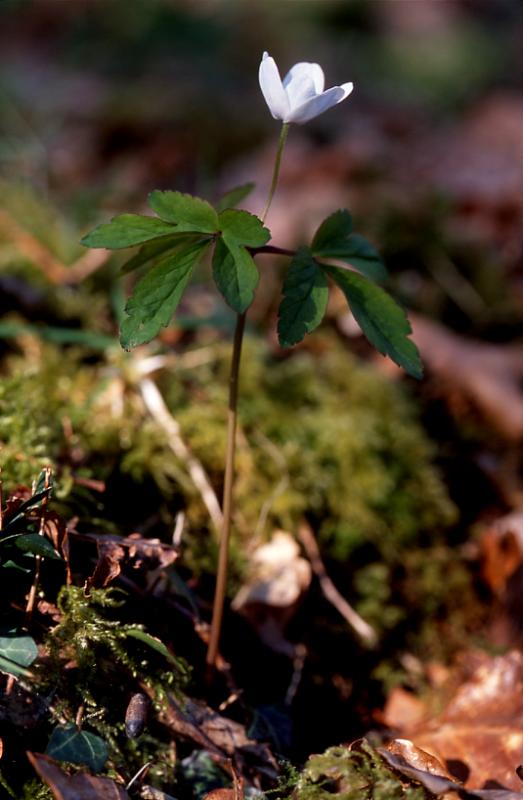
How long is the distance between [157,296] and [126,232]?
0.15 meters

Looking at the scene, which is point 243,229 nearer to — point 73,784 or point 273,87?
point 273,87

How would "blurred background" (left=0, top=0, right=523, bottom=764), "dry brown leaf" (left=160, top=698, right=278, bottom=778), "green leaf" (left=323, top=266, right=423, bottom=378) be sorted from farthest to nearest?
"blurred background" (left=0, top=0, right=523, bottom=764), "dry brown leaf" (left=160, top=698, right=278, bottom=778), "green leaf" (left=323, top=266, right=423, bottom=378)

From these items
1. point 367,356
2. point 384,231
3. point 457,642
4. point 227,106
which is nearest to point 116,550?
point 457,642

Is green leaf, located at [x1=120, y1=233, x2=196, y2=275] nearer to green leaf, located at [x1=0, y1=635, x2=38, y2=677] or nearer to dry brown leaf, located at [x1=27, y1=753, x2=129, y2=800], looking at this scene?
green leaf, located at [x1=0, y1=635, x2=38, y2=677]

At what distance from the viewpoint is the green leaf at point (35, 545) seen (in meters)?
1.38

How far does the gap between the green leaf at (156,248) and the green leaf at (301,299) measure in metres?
0.24

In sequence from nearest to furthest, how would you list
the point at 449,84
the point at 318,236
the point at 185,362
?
the point at 318,236 → the point at 185,362 → the point at 449,84

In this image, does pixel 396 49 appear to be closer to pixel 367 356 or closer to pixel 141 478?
pixel 367 356

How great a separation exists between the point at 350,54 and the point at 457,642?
8.84 m

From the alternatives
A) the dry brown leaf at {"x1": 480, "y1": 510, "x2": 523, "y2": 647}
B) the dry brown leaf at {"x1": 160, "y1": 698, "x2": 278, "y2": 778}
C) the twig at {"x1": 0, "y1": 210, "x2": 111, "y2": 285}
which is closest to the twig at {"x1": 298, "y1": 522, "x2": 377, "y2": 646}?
the dry brown leaf at {"x1": 480, "y1": 510, "x2": 523, "y2": 647}

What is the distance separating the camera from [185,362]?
2.62 metres

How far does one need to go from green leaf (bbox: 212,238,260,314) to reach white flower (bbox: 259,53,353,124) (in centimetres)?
30

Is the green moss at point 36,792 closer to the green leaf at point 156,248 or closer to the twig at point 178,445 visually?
the twig at point 178,445

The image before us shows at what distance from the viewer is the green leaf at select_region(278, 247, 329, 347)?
4.27 feet
